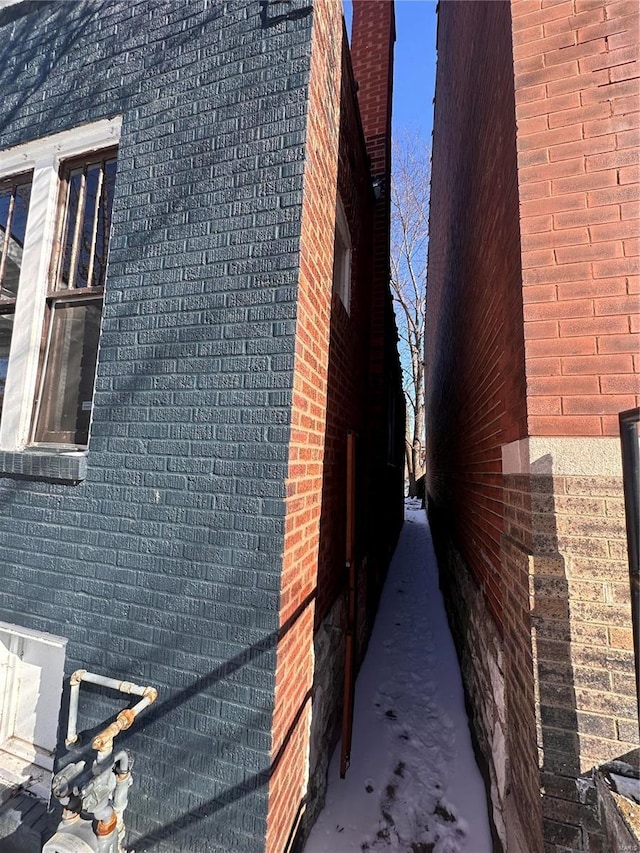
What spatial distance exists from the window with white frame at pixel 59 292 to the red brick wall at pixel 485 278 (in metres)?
2.52

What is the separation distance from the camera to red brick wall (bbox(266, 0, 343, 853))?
1965mm

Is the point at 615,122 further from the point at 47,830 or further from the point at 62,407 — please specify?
the point at 47,830

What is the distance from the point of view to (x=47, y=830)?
206cm

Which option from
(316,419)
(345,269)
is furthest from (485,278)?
(316,419)

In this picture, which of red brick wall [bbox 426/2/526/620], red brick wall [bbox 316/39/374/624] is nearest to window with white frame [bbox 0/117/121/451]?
red brick wall [bbox 316/39/374/624]

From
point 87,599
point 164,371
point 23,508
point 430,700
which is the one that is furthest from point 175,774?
point 430,700

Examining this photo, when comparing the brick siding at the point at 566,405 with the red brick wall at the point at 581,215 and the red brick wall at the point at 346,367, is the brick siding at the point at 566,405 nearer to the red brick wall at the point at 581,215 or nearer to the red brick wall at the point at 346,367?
the red brick wall at the point at 581,215

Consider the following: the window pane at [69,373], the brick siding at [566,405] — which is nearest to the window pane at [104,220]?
the window pane at [69,373]

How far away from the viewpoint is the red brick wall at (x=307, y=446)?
77.4 inches

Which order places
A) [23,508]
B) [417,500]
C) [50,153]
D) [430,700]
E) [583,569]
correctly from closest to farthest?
1. [583,569]
2. [23,508]
3. [50,153]
4. [430,700]
5. [417,500]

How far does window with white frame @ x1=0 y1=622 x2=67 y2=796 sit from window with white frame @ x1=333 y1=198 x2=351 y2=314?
326 cm

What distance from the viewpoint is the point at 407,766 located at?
3.07 meters

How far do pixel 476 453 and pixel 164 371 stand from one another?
119 inches

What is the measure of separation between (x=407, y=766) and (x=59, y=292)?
168 inches
